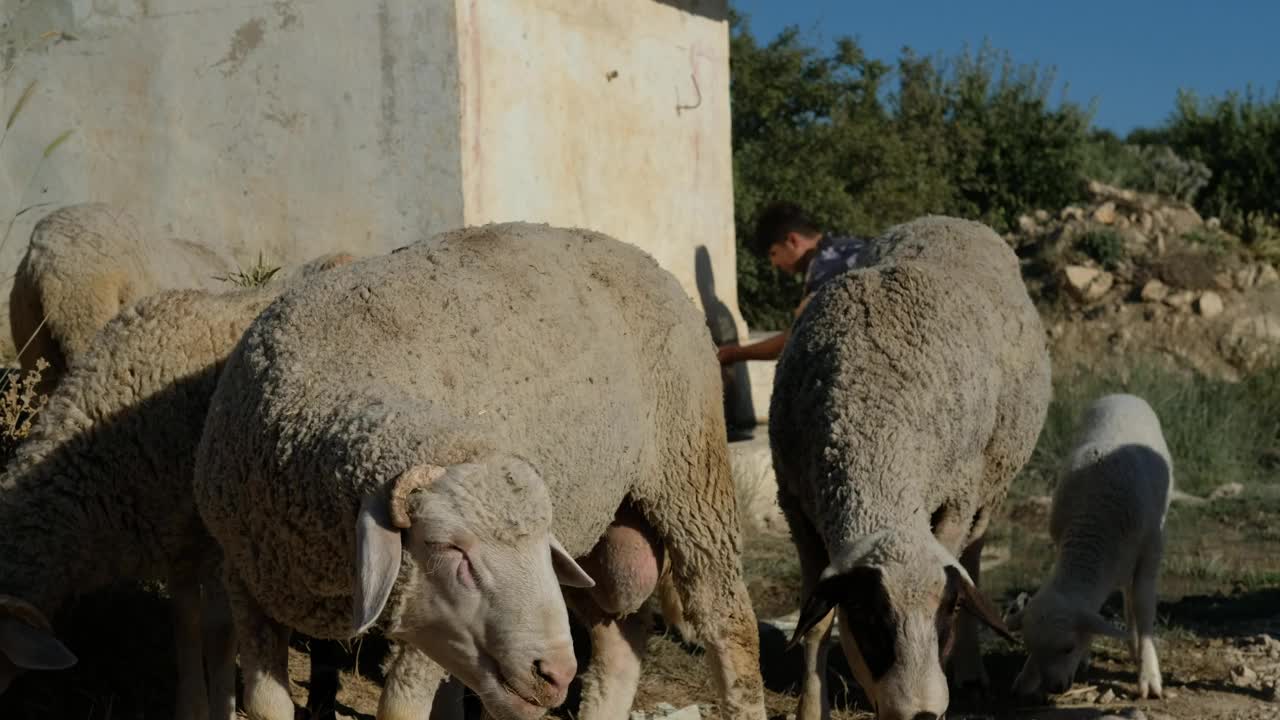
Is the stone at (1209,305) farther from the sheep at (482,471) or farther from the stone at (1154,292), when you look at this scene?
the sheep at (482,471)

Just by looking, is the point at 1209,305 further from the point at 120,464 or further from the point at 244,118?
the point at 120,464

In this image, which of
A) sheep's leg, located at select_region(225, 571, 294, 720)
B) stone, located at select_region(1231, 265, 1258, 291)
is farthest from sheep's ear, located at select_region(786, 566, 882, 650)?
stone, located at select_region(1231, 265, 1258, 291)

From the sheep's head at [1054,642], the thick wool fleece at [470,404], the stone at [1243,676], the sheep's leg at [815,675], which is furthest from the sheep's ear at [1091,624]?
the thick wool fleece at [470,404]

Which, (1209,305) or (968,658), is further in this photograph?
(1209,305)

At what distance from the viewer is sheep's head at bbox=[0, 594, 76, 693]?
380cm

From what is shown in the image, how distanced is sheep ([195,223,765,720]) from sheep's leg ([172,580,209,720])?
130 centimetres

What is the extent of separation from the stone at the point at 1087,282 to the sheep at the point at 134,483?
11919 mm

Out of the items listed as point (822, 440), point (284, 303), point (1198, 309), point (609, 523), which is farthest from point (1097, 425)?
point (1198, 309)

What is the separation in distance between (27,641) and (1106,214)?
14.4 meters

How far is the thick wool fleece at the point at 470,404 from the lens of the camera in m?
3.30

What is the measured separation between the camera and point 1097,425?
25.5 feet

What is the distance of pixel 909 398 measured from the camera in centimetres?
512

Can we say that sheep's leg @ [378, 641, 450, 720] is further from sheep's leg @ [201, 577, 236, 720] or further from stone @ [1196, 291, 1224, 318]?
stone @ [1196, 291, 1224, 318]

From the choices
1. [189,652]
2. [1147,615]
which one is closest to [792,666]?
[1147,615]
